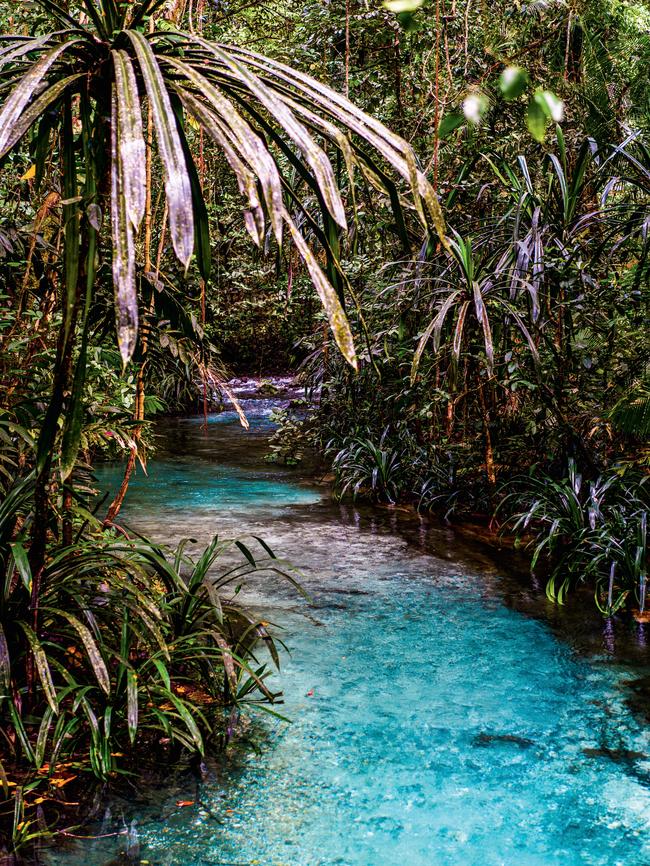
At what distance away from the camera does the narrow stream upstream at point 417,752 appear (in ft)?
6.39

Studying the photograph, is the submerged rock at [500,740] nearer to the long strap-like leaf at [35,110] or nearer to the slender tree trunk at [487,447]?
the long strap-like leaf at [35,110]

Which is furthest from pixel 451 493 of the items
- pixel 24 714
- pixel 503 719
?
pixel 24 714

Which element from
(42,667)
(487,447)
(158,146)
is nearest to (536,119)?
(158,146)

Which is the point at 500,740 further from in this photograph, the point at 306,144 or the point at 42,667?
the point at 306,144

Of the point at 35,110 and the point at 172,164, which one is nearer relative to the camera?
the point at 172,164

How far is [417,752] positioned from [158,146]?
188 centimetres

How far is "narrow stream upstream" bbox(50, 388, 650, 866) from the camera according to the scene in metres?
1.95

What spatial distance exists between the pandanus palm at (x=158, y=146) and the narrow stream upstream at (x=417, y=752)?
86cm

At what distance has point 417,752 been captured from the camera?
95.1 inches

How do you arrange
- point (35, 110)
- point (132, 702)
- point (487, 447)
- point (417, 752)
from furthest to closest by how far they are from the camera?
1. point (487, 447)
2. point (417, 752)
3. point (132, 702)
4. point (35, 110)

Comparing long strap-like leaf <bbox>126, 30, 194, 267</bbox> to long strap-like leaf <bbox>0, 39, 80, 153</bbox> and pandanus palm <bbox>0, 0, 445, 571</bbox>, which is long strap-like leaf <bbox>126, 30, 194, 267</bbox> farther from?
long strap-like leaf <bbox>0, 39, 80, 153</bbox>

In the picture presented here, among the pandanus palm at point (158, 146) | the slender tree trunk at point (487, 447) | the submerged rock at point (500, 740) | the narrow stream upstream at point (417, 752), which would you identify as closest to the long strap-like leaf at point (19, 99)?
the pandanus palm at point (158, 146)

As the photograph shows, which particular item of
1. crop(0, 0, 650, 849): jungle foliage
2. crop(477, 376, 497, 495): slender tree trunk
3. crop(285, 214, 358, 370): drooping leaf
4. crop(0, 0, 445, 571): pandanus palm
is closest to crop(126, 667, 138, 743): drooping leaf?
crop(0, 0, 650, 849): jungle foliage

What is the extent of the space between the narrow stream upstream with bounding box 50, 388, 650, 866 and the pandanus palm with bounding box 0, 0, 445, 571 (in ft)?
2.83
